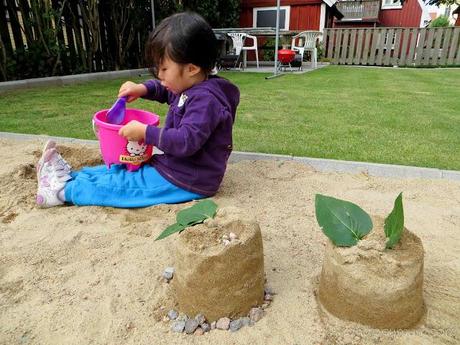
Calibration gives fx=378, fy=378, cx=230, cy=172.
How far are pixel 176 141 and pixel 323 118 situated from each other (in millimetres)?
2563

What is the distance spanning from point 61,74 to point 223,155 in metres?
6.32

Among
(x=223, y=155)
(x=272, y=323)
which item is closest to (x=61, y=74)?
(x=223, y=155)

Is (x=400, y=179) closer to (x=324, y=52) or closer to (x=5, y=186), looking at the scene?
(x=5, y=186)

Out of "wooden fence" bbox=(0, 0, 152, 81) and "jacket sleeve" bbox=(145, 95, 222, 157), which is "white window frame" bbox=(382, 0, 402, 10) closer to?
"wooden fence" bbox=(0, 0, 152, 81)

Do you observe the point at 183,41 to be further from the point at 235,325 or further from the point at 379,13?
the point at 379,13

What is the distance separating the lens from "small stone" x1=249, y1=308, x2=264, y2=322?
1233 mm

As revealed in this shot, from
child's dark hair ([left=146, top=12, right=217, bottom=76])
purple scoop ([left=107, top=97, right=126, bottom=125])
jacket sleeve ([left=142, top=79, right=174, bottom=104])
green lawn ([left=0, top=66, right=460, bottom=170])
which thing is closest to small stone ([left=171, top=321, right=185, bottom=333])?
child's dark hair ([left=146, top=12, right=217, bottom=76])

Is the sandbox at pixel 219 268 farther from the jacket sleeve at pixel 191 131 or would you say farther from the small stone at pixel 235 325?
the jacket sleeve at pixel 191 131

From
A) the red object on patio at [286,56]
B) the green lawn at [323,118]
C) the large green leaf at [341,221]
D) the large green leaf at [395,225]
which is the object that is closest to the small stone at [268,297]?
the large green leaf at [341,221]

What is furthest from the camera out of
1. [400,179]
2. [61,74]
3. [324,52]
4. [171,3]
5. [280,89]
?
[324,52]

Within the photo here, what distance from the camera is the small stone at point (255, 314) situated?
1233 mm

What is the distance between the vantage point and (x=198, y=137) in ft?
6.17

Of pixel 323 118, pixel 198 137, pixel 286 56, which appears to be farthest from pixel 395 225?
pixel 286 56

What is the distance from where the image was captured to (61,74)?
23.9 feet
